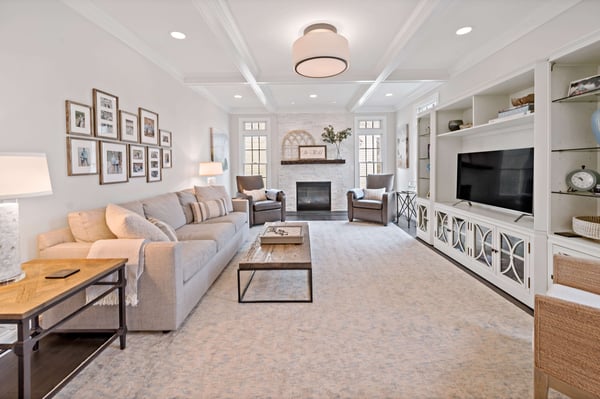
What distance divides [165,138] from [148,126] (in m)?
0.51

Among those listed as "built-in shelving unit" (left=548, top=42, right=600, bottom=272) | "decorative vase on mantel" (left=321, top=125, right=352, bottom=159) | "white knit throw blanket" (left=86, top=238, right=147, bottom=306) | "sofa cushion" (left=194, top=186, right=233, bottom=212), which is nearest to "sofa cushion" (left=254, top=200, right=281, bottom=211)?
"sofa cushion" (left=194, top=186, right=233, bottom=212)

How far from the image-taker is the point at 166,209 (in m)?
3.55

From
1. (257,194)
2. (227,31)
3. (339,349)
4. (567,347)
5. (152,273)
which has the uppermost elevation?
(227,31)

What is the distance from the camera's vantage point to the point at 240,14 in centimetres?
291

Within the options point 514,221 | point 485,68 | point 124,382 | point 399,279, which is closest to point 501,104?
point 485,68

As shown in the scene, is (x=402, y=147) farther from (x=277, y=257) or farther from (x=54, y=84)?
(x=54, y=84)

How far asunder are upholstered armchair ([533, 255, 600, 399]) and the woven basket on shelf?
0.77m

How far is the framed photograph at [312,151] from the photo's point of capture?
784 cm

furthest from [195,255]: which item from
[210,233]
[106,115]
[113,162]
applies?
[106,115]

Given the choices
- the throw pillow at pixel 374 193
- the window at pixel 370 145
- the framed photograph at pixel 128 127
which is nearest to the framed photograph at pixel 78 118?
the framed photograph at pixel 128 127

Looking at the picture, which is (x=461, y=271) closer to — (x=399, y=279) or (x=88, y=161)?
(x=399, y=279)

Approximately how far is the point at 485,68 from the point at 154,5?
374 cm

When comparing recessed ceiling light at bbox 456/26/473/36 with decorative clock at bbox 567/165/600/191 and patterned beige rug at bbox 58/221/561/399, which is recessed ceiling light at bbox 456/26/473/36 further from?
patterned beige rug at bbox 58/221/561/399

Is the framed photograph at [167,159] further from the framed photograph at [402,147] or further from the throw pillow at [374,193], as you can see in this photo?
the framed photograph at [402,147]
